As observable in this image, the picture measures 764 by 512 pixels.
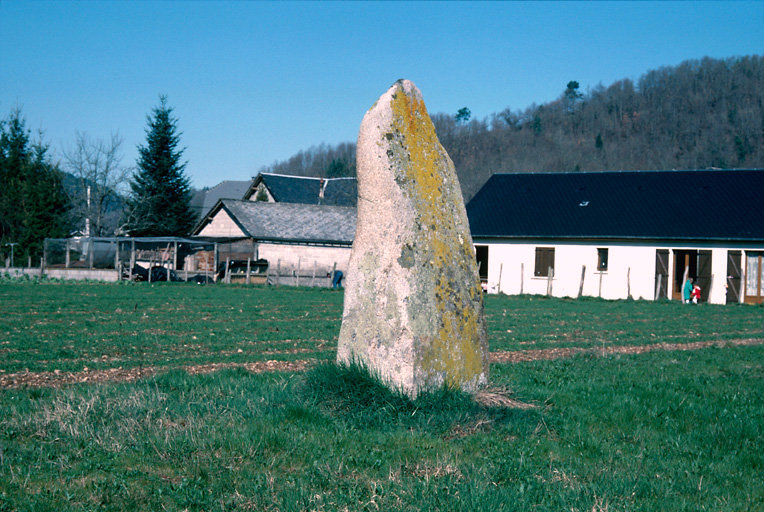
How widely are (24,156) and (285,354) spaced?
169 ft

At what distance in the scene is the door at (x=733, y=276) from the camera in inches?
1389

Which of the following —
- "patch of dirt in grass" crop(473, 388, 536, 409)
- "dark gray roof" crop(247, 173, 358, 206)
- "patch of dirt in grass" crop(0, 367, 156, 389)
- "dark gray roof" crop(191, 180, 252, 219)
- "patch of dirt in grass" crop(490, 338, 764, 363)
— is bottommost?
"patch of dirt in grass" crop(0, 367, 156, 389)

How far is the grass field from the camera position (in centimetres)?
446

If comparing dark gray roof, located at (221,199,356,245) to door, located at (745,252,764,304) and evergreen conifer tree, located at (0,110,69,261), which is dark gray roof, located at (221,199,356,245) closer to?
evergreen conifer tree, located at (0,110,69,261)

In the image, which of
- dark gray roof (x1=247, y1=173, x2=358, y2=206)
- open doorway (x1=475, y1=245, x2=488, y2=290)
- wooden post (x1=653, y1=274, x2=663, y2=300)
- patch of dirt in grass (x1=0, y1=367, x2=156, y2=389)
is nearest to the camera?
patch of dirt in grass (x1=0, y1=367, x2=156, y2=389)

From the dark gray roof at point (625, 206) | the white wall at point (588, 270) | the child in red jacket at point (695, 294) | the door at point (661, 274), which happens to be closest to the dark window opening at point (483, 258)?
the white wall at point (588, 270)

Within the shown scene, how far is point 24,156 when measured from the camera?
5500 centimetres

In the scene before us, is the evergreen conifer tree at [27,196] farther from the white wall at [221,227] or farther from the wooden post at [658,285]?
the wooden post at [658,285]

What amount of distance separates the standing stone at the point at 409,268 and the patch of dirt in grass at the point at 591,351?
14.9 feet

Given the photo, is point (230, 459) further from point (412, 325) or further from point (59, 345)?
point (59, 345)

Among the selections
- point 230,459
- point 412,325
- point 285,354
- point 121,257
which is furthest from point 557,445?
point 121,257

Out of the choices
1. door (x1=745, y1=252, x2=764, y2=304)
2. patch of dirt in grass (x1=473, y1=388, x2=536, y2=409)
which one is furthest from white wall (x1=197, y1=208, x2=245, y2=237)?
patch of dirt in grass (x1=473, y1=388, x2=536, y2=409)

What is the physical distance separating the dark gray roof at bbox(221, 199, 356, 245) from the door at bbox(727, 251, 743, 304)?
2249 centimetres

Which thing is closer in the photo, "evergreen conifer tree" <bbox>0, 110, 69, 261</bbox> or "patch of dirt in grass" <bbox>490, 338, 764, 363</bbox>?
"patch of dirt in grass" <bbox>490, 338, 764, 363</bbox>
